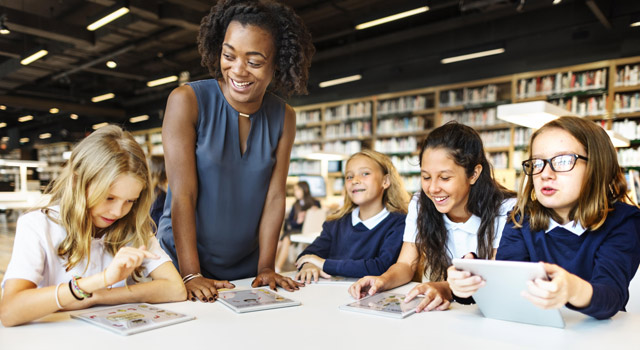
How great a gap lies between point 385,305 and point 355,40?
712 centimetres

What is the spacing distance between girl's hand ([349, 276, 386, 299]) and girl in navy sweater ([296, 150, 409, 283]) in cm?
32

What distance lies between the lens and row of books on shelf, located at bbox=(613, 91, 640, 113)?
5.22 metres

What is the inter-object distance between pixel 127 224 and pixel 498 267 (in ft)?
3.19

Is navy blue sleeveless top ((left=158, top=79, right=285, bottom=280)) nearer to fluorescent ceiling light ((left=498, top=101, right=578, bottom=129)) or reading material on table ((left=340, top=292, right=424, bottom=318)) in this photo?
reading material on table ((left=340, top=292, right=424, bottom=318))

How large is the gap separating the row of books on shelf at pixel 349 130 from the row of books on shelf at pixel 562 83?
2620 millimetres

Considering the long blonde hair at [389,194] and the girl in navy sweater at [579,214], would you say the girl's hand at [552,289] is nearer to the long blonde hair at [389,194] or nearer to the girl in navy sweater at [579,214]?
the girl in navy sweater at [579,214]

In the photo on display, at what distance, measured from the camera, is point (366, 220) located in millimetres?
1872

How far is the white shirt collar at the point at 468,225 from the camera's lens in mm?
1506

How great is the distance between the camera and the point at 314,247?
1907 millimetres

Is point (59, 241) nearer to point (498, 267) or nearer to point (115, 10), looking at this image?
point (498, 267)

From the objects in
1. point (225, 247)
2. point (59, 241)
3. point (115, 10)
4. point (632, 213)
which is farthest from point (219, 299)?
point (115, 10)

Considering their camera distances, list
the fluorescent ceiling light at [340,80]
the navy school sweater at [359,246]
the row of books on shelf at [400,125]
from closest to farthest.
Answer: the navy school sweater at [359,246] < the row of books on shelf at [400,125] < the fluorescent ceiling light at [340,80]

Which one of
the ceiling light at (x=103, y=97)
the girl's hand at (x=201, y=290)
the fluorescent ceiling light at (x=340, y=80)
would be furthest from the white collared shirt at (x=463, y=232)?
the ceiling light at (x=103, y=97)

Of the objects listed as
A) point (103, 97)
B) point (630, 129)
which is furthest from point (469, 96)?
point (103, 97)
